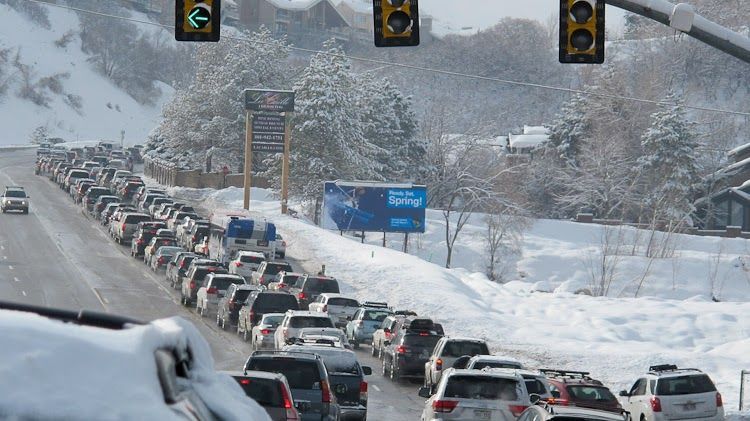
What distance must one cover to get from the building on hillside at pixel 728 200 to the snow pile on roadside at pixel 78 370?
323 feet

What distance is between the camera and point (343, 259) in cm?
6362

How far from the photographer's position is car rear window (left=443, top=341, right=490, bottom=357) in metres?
29.7

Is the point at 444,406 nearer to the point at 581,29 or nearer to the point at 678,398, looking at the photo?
the point at 581,29

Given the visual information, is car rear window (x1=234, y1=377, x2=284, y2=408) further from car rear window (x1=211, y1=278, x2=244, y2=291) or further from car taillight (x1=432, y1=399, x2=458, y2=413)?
car rear window (x1=211, y1=278, x2=244, y2=291)

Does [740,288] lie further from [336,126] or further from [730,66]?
[730,66]

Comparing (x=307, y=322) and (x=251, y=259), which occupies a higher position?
(x=251, y=259)

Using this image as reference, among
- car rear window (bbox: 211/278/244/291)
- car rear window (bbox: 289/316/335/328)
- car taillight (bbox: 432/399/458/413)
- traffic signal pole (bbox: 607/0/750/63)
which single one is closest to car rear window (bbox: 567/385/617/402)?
car taillight (bbox: 432/399/458/413)

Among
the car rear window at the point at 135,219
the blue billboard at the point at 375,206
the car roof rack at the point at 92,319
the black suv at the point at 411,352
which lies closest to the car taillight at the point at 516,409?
the black suv at the point at 411,352

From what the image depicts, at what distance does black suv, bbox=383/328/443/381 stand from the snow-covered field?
4.83 m

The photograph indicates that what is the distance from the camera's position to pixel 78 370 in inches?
104

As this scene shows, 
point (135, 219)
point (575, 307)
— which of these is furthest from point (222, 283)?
point (135, 219)

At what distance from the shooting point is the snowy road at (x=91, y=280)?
32375 mm

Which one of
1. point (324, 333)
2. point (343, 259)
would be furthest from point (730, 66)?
point (324, 333)

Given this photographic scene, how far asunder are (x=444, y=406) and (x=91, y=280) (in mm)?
35841
